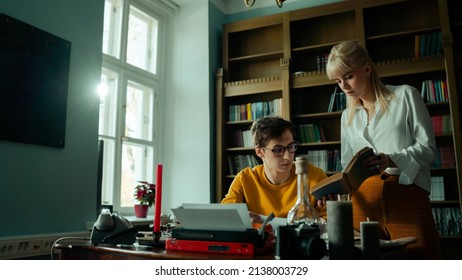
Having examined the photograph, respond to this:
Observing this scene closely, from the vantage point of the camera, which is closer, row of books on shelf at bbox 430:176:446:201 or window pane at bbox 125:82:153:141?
row of books on shelf at bbox 430:176:446:201

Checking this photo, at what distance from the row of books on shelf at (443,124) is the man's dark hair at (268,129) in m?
2.07

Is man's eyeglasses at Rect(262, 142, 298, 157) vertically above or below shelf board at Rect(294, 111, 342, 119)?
below

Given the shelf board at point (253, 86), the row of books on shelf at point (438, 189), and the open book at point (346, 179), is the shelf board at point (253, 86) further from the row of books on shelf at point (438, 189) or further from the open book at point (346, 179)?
the open book at point (346, 179)

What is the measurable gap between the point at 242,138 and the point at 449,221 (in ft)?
6.24

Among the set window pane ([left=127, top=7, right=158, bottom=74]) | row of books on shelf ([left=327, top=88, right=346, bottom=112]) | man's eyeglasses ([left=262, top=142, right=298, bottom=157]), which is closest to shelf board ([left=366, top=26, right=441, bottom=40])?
row of books on shelf ([left=327, top=88, right=346, bottom=112])

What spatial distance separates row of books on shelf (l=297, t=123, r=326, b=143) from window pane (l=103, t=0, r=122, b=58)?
1799 millimetres

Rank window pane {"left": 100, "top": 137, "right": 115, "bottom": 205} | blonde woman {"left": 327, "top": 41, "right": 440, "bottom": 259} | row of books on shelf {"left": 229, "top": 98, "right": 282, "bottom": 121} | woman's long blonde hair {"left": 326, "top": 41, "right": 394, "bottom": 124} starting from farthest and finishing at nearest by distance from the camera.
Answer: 1. row of books on shelf {"left": 229, "top": 98, "right": 282, "bottom": 121}
2. window pane {"left": 100, "top": 137, "right": 115, "bottom": 205}
3. woman's long blonde hair {"left": 326, "top": 41, "right": 394, "bottom": 124}
4. blonde woman {"left": 327, "top": 41, "right": 440, "bottom": 259}

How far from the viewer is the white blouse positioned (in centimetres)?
124

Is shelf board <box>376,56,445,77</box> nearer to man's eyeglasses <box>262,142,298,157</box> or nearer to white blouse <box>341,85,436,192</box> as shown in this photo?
white blouse <box>341,85,436,192</box>

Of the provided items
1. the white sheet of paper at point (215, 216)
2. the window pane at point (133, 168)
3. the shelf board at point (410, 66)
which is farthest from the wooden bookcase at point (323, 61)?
the white sheet of paper at point (215, 216)

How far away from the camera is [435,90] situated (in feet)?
10.2

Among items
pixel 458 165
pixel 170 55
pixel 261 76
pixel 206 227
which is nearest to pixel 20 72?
pixel 206 227

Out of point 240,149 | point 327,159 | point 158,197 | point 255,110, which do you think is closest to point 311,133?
point 327,159
